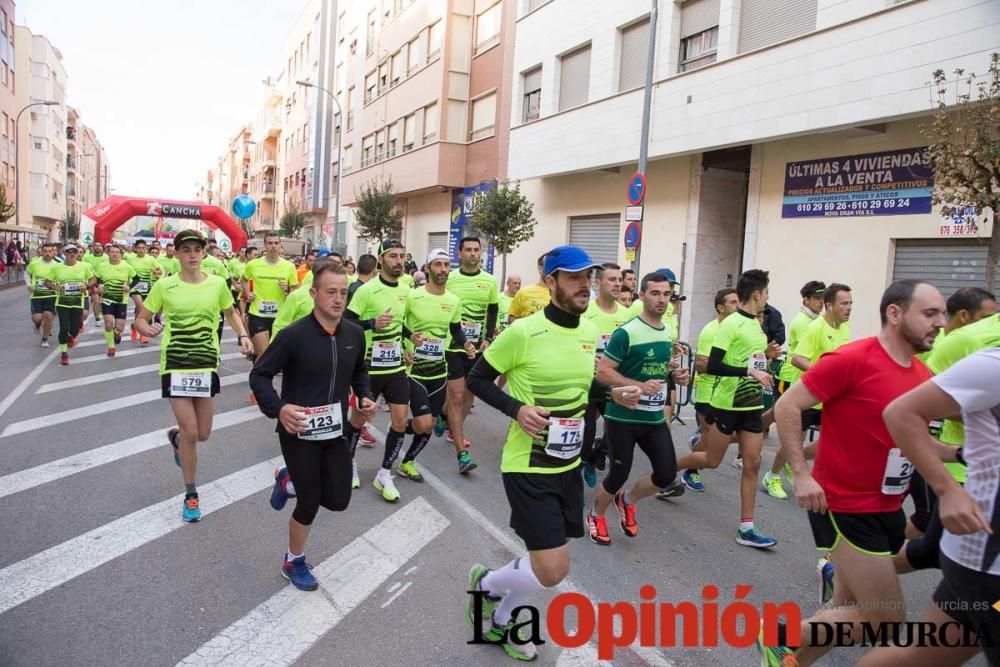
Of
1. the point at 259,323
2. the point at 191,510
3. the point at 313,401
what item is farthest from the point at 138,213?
the point at 313,401

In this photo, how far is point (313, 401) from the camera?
13.3 feet

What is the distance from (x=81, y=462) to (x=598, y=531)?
4.74 meters

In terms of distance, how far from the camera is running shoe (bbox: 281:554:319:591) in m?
4.09

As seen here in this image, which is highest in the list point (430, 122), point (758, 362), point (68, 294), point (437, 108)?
point (437, 108)

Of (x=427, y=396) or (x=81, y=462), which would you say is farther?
(x=81, y=462)

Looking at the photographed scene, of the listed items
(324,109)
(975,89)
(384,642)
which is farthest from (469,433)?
(324,109)

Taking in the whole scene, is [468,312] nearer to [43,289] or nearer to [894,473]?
[894,473]

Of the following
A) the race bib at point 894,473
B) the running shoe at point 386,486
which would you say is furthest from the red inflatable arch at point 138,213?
the race bib at point 894,473

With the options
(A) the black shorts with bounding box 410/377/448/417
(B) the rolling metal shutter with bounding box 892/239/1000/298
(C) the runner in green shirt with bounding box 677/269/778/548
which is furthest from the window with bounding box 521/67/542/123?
(C) the runner in green shirt with bounding box 677/269/778/548

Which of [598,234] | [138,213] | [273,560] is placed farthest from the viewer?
[138,213]

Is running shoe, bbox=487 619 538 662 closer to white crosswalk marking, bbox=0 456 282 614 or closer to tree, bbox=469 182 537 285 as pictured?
white crosswalk marking, bbox=0 456 282 614

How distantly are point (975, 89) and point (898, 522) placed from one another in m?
9.52

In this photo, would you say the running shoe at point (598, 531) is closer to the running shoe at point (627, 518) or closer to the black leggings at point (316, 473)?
the running shoe at point (627, 518)

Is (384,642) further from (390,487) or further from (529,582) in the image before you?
(390,487)
